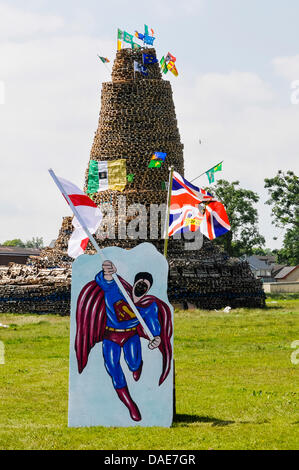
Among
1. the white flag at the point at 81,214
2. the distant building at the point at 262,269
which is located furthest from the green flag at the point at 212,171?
the distant building at the point at 262,269

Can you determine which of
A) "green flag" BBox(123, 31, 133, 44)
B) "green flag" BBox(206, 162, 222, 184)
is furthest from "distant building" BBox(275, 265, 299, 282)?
"green flag" BBox(206, 162, 222, 184)

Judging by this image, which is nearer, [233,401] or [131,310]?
[131,310]

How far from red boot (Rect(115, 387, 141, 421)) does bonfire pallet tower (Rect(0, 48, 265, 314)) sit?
2203 cm

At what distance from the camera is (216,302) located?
3303cm

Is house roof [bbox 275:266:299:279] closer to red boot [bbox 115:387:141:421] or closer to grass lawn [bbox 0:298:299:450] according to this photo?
grass lawn [bbox 0:298:299:450]

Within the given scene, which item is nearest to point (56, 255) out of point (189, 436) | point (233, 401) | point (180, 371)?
point (180, 371)

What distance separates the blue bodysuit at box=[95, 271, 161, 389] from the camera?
33.5ft

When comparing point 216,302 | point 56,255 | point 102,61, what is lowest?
point 216,302

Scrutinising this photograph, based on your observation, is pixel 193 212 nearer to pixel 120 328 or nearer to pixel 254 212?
pixel 120 328

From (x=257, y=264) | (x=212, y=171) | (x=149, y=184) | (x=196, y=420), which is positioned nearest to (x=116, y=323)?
(x=196, y=420)

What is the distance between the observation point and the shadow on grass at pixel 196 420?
10.5 meters

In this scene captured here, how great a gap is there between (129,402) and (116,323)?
4.01ft

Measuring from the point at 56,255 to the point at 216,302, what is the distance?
30.3ft
